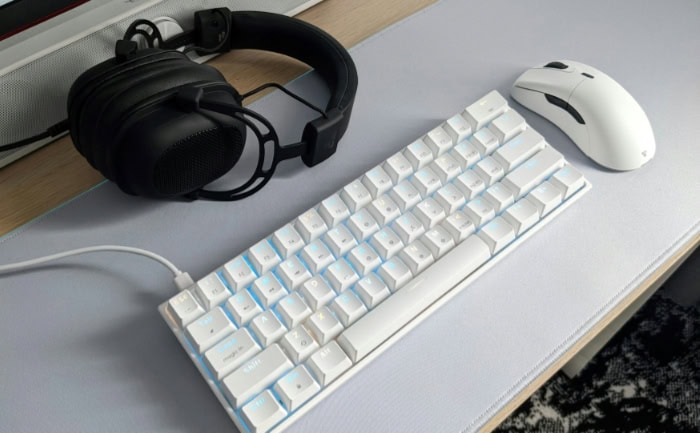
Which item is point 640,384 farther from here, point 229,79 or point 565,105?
point 229,79

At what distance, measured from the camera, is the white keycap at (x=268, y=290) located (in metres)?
0.51

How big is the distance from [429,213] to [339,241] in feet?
0.26

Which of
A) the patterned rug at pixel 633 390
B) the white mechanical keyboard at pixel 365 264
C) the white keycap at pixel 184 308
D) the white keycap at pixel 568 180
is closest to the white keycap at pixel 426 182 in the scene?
the white mechanical keyboard at pixel 365 264

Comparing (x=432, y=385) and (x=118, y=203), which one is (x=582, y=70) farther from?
(x=118, y=203)

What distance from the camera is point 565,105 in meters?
0.65

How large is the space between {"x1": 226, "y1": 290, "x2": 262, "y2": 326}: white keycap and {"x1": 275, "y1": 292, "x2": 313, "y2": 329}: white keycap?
0.05 feet

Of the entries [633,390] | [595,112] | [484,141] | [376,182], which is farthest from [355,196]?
[633,390]

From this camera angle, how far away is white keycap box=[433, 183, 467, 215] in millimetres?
570

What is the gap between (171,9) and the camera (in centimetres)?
64

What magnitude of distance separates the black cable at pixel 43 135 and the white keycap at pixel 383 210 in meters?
0.27

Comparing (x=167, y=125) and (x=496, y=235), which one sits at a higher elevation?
(x=167, y=125)

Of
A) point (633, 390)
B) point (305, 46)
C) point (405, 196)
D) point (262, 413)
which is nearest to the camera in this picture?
point (262, 413)

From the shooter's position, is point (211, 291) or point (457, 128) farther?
point (457, 128)

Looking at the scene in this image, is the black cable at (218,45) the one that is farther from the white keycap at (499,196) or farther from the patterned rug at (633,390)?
the patterned rug at (633,390)
